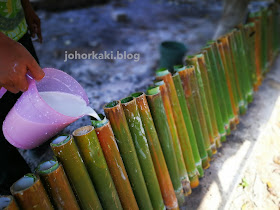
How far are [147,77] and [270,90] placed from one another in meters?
1.97

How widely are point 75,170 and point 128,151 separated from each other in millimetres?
391

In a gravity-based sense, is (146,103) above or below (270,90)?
above

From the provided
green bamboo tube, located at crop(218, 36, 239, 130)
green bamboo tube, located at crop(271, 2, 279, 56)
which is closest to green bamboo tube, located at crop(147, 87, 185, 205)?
green bamboo tube, located at crop(218, 36, 239, 130)

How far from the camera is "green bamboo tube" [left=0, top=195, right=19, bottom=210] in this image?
1.24 metres

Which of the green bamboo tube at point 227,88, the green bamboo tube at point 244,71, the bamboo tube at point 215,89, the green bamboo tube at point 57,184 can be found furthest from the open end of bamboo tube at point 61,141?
the green bamboo tube at point 244,71

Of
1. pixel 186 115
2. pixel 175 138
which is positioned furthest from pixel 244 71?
pixel 175 138

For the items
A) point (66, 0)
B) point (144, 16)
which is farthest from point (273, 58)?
point (66, 0)

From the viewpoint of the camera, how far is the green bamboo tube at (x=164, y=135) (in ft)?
A: 6.08

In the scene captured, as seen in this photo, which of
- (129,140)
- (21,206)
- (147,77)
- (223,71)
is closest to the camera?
(21,206)

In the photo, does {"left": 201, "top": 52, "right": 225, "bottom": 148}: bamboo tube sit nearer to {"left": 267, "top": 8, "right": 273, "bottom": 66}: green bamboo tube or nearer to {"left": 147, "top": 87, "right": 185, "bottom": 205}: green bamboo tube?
{"left": 147, "top": 87, "right": 185, "bottom": 205}: green bamboo tube

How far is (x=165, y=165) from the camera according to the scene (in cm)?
195

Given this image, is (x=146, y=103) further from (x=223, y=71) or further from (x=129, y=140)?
(x=223, y=71)

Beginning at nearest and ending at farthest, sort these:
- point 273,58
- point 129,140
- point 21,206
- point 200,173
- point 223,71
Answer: point 21,206 → point 129,140 → point 200,173 → point 223,71 → point 273,58

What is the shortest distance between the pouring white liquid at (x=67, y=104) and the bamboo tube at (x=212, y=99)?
1.24 meters
